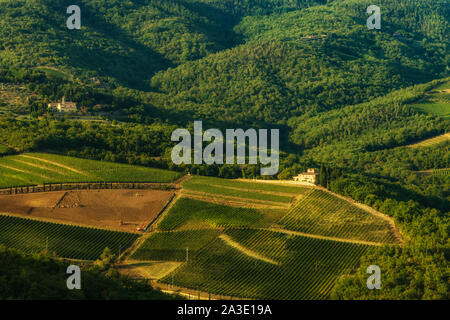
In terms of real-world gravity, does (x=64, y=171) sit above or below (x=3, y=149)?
below

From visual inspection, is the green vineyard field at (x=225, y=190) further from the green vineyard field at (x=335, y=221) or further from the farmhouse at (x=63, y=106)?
the farmhouse at (x=63, y=106)

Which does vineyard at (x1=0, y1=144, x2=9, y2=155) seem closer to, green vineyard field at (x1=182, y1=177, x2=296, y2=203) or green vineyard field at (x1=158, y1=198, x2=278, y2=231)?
green vineyard field at (x1=182, y1=177, x2=296, y2=203)

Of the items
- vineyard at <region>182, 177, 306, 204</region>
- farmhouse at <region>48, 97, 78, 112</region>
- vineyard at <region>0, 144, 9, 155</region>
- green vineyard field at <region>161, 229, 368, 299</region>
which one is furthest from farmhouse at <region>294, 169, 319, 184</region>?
farmhouse at <region>48, 97, 78, 112</region>

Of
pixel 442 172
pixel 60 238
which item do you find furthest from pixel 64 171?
pixel 442 172

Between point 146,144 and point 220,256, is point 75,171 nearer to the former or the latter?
point 146,144

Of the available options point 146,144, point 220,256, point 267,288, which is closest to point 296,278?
point 267,288

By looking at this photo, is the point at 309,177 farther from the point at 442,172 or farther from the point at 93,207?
the point at 442,172
